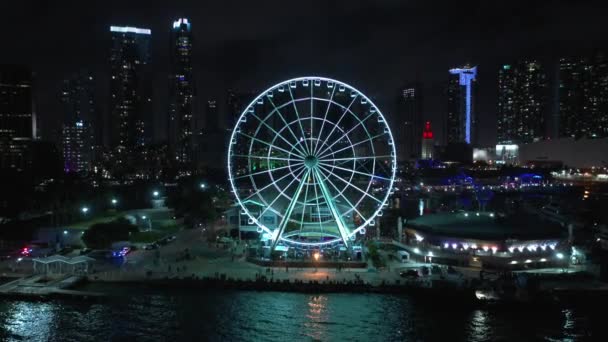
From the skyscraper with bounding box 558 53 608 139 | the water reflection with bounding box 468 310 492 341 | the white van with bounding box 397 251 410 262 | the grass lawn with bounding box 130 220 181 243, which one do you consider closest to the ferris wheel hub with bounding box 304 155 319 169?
the white van with bounding box 397 251 410 262

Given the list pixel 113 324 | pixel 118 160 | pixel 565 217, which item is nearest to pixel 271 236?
pixel 113 324

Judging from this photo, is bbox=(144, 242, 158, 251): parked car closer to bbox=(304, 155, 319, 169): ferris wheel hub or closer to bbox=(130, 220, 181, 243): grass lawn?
bbox=(130, 220, 181, 243): grass lawn

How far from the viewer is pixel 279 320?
2806cm

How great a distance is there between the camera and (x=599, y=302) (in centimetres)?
3094

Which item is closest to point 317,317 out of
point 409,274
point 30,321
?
point 409,274

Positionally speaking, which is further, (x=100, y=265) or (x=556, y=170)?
(x=556, y=170)

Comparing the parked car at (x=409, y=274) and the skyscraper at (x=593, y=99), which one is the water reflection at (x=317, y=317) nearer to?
the parked car at (x=409, y=274)

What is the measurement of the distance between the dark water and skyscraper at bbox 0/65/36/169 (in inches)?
4609

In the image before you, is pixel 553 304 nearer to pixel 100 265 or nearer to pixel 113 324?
pixel 113 324

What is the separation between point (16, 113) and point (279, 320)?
441 ft

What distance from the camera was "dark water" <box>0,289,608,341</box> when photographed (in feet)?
86.0

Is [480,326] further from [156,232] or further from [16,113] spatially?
[16,113]

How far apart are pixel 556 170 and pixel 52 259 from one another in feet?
497

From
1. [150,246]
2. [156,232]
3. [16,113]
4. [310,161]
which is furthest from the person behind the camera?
[16,113]
